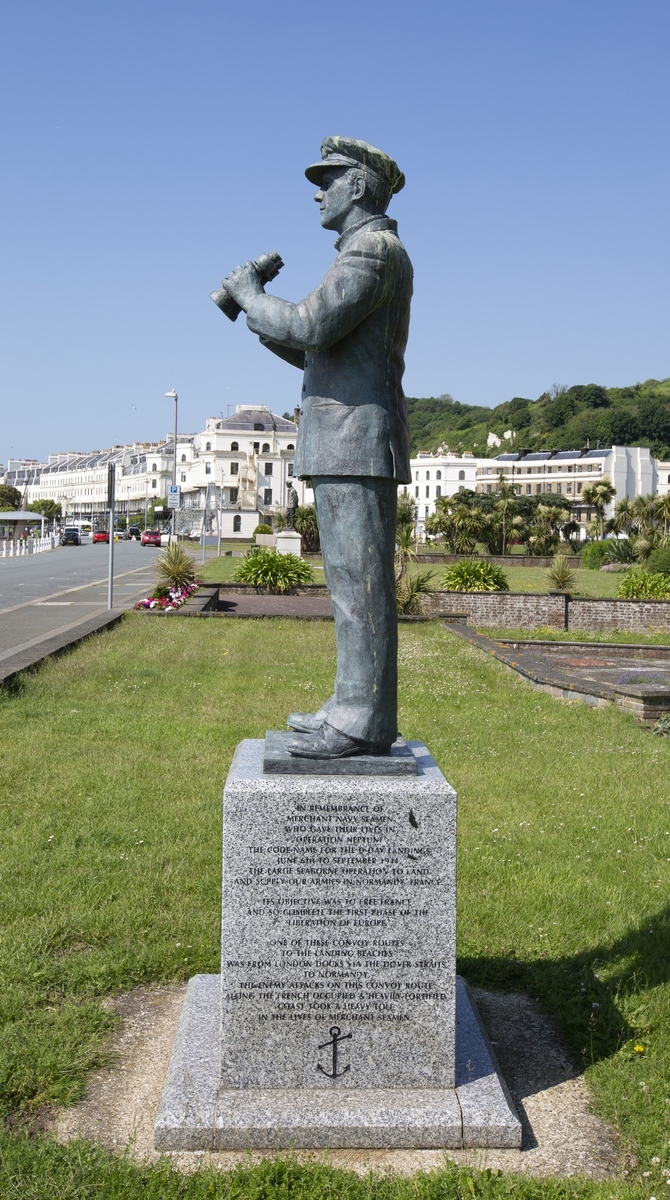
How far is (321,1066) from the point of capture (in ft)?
11.2

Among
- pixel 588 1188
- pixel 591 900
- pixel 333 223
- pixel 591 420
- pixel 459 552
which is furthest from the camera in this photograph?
pixel 591 420

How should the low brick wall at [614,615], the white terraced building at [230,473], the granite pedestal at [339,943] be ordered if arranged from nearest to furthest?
the granite pedestal at [339,943], the low brick wall at [614,615], the white terraced building at [230,473]

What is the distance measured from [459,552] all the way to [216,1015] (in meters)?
49.2

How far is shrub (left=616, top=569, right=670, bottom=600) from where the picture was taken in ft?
81.0

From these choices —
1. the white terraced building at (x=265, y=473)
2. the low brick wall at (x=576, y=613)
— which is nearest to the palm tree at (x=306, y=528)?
the low brick wall at (x=576, y=613)

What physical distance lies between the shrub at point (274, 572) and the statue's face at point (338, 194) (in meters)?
22.5

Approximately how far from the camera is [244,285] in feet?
11.9

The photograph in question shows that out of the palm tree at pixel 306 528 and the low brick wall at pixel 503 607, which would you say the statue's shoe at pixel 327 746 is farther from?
the palm tree at pixel 306 528

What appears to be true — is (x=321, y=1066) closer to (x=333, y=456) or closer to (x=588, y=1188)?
(x=588, y=1188)

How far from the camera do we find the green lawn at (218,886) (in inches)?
123

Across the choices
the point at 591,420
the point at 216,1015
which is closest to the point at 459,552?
the point at 216,1015

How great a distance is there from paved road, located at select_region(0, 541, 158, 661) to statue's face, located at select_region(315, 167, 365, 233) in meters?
9.18

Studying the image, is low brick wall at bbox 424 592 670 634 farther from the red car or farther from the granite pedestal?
the red car

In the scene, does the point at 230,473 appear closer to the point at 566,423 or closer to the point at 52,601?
the point at 566,423
